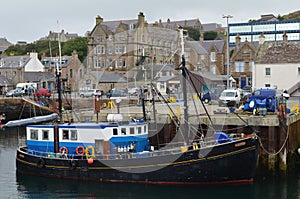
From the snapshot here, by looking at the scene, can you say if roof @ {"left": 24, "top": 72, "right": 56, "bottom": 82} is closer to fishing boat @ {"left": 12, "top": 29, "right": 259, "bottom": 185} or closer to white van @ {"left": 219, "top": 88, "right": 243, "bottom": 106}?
white van @ {"left": 219, "top": 88, "right": 243, "bottom": 106}

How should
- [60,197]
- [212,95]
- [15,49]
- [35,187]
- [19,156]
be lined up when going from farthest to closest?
[15,49] → [212,95] → [19,156] → [35,187] → [60,197]

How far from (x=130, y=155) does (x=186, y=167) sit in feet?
9.17

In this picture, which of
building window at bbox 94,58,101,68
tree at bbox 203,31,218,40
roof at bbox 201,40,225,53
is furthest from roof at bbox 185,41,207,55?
tree at bbox 203,31,218,40

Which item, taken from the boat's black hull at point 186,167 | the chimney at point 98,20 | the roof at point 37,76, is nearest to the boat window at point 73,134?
the boat's black hull at point 186,167

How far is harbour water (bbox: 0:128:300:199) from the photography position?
21625mm

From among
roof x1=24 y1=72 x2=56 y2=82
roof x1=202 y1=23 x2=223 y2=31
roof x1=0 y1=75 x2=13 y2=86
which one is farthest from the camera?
roof x1=202 y1=23 x2=223 y2=31

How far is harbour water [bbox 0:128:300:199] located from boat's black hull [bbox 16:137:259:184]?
360mm

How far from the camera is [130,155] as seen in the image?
904 inches

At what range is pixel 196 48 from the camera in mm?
66688

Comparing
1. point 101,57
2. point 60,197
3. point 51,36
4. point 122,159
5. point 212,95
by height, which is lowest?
point 60,197

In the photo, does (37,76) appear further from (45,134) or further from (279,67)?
(45,134)

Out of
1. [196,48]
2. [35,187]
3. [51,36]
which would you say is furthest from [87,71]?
[51,36]

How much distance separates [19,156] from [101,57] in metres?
48.9

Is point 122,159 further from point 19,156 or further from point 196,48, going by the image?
point 196,48
